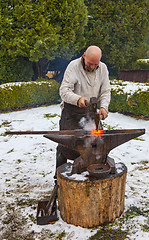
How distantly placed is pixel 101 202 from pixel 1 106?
8060 mm

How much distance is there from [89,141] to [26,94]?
320 inches

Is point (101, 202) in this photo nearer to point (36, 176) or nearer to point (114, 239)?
point (114, 239)

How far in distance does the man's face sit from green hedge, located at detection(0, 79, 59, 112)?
7391 millimetres

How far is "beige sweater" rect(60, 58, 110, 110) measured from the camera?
124 inches

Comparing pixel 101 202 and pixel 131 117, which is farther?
pixel 131 117

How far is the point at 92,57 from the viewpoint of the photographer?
2844mm

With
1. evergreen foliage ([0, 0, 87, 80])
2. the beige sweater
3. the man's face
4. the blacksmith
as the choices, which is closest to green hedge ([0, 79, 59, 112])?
evergreen foliage ([0, 0, 87, 80])

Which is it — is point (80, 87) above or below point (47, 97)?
above

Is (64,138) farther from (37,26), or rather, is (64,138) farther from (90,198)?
(37,26)

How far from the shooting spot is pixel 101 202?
9.23 ft

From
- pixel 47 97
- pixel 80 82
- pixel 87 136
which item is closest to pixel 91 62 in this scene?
pixel 80 82

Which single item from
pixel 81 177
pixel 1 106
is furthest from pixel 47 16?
pixel 81 177

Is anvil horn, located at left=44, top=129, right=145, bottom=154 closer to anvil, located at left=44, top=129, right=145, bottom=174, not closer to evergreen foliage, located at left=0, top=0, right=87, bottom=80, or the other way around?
anvil, located at left=44, top=129, right=145, bottom=174

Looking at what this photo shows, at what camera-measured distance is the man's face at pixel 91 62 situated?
9.39 feet
